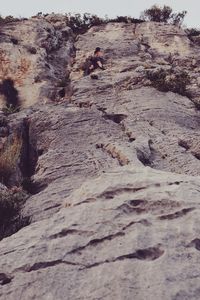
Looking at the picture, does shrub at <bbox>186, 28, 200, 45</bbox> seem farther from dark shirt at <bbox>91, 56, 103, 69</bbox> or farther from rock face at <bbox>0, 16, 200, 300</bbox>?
dark shirt at <bbox>91, 56, 103, 69</bbox>

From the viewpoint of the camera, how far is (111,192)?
10.8 metres

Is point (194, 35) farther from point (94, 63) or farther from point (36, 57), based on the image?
point (36, 57)

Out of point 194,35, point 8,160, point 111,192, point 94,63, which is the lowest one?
point 8,160

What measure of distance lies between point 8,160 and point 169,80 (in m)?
9.00

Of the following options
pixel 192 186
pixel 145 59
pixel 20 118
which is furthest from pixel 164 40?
pixel 192 186

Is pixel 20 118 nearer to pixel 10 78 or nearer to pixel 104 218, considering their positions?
pixel 10 78

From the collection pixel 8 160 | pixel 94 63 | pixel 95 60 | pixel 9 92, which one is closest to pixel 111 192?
pixel 8 160

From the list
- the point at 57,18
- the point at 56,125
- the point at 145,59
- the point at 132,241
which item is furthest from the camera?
the point at 57,18

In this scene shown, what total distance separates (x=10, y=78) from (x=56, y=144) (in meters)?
7.83

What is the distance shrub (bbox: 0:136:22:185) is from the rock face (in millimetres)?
687

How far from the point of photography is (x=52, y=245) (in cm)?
956

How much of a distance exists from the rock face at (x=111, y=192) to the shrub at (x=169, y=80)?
1.01 ft

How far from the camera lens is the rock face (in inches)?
341

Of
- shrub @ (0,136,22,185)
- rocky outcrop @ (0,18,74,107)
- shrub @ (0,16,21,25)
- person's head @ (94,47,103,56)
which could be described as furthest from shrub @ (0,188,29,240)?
shrub @ (0,16,21,25)
